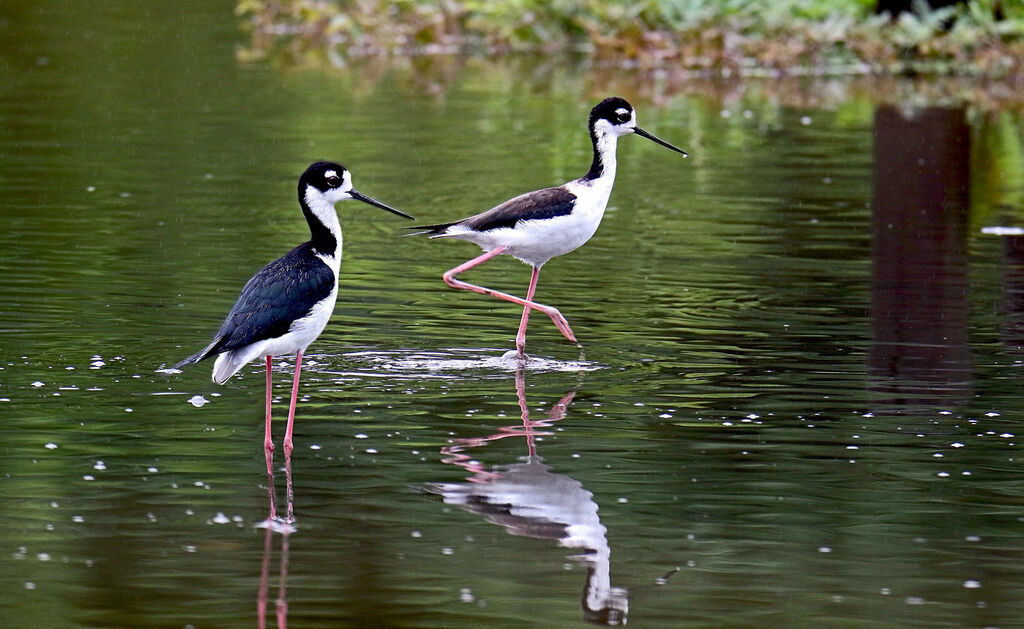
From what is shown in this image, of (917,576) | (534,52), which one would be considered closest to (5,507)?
(917,576)

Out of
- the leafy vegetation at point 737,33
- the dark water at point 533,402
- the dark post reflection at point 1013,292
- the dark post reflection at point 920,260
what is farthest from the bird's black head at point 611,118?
the leafy vegetation at point 737,33

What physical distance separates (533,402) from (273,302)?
5.64ft

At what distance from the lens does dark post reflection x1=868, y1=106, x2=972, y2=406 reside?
10.0 metres

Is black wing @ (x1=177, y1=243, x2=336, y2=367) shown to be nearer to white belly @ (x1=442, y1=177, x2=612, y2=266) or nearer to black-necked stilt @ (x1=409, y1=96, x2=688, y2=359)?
black-necked stilt @ (x1=409, y1=96, x2=688, y2=359)

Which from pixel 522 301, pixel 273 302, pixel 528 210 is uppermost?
pixel 528 210

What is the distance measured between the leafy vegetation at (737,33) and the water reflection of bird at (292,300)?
66.2ft

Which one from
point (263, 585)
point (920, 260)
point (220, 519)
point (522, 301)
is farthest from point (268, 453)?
point (920, 260)

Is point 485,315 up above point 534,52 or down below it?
below

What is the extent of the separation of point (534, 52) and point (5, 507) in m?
25.4

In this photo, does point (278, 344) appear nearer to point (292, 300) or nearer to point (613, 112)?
point (292, 300)

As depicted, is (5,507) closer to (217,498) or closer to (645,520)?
(217,498)

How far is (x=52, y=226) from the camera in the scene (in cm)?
1452

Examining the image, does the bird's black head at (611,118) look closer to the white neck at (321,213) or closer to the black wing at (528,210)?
the black wing at (528,210)

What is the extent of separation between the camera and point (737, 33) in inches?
1136
